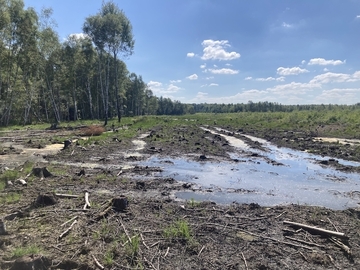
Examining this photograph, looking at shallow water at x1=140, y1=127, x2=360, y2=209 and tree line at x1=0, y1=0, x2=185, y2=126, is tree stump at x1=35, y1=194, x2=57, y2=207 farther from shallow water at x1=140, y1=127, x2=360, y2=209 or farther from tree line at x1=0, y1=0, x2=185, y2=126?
tree line at x1=0, y1=0, x2=185, y2=126

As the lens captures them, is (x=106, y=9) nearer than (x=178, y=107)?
Result: Yes

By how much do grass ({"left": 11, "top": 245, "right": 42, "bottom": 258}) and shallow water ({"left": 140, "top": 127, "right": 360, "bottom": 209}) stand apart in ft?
17.5

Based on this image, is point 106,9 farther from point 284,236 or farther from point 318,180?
point 284,236

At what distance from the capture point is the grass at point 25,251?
541 cm

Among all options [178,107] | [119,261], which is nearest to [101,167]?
[119,261]

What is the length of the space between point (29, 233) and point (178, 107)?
526 feet

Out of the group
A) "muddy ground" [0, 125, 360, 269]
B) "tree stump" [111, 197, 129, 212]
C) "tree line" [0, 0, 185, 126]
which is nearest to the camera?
"muddy ground" [0, 125, 360, 269]

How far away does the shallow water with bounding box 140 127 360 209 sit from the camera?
10.3 metres

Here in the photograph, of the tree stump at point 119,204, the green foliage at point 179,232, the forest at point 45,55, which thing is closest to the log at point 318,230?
the green foliage at point 179,232

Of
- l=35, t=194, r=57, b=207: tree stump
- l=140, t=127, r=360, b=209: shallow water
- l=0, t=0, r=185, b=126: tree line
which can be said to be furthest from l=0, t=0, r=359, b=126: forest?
l=35, t=194, r=57, b=207: tree stump

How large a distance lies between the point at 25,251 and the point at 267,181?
10.1m

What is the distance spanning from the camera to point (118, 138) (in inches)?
1031

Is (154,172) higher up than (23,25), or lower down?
lower down

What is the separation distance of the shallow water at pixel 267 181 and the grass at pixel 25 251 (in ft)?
17.5
